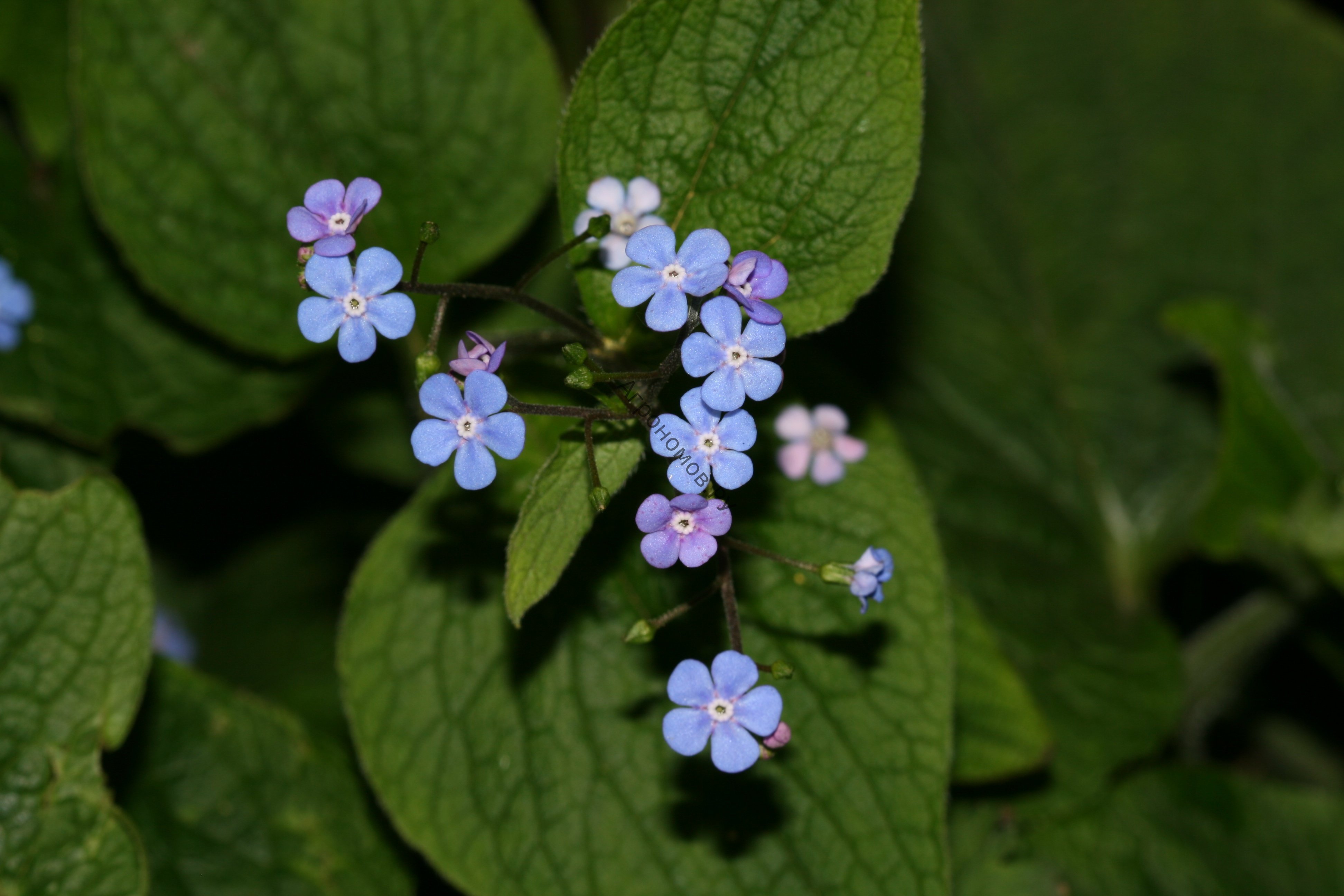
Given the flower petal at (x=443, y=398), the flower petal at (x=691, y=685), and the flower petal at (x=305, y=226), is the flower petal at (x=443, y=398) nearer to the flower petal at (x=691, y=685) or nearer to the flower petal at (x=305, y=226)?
the flower petal at (x=305, y=226)

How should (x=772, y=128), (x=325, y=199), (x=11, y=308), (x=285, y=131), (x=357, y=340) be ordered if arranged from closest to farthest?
(x=357, y=340)
(x=325, y=199)
(x=772, y=128)
(x=285, y=131)
(x=11, y=308)

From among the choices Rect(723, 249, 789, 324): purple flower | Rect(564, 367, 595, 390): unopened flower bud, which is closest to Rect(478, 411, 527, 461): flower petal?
Rect(564, 367, 595, 390): unopened flower bud

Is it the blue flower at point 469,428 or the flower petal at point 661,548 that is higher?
the blue flower at point 469,428

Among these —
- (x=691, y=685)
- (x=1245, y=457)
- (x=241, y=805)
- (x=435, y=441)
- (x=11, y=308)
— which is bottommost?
(x=241, y=805)

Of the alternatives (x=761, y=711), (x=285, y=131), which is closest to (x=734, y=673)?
(x=761, y=711)

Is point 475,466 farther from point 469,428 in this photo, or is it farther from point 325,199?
point 325,199

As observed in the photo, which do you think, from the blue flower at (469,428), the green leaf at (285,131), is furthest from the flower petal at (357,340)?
the green leaf at (285,131)

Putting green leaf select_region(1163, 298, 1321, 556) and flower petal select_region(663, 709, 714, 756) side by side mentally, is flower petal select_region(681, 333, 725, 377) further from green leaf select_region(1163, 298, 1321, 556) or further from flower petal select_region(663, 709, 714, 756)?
green leaf select_region(1163, 298, 1321, 556)
